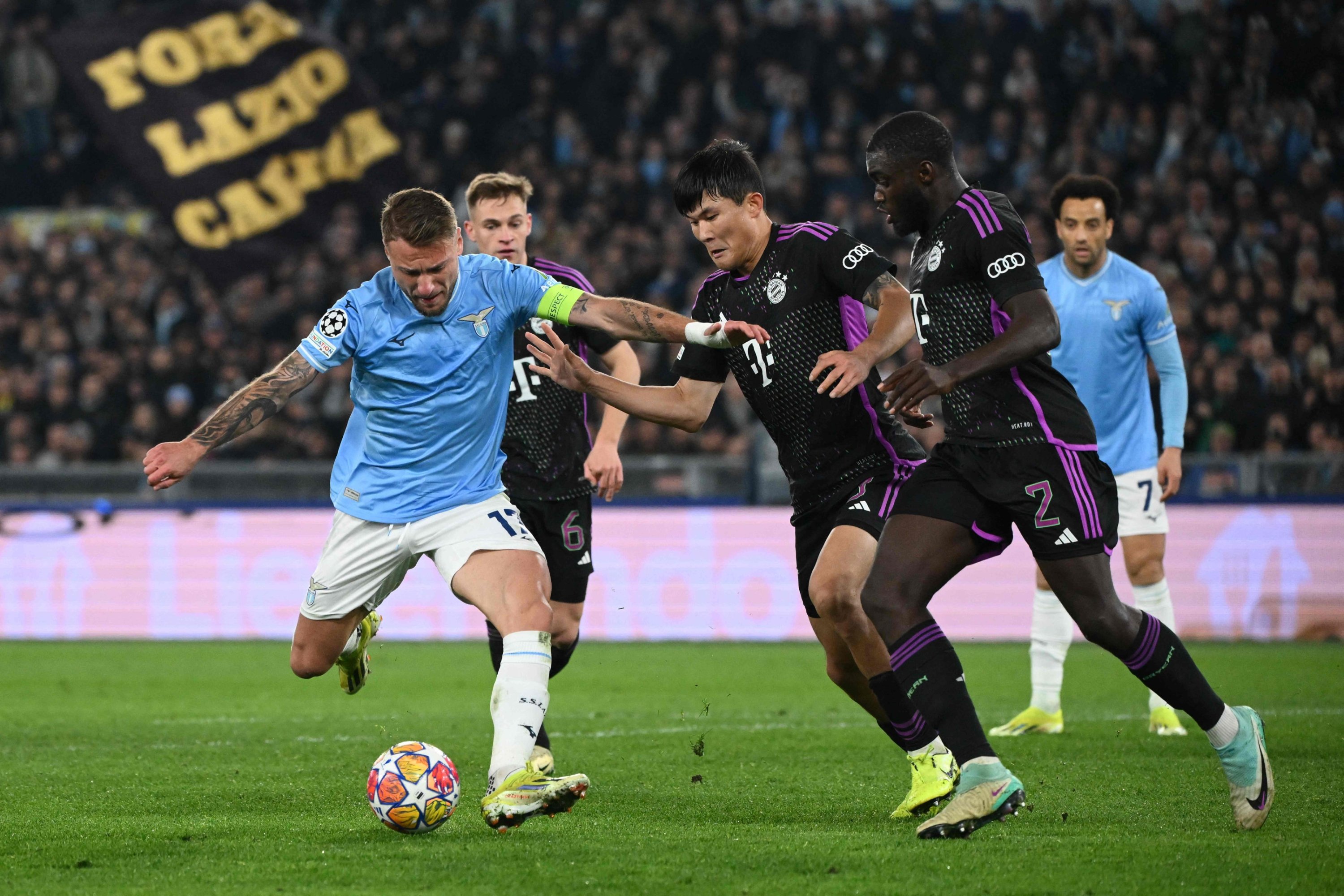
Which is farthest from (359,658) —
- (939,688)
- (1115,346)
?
(1115,346)

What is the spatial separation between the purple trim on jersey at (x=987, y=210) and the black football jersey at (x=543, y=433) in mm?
2078

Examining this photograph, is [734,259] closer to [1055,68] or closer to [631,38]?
[1055,68]

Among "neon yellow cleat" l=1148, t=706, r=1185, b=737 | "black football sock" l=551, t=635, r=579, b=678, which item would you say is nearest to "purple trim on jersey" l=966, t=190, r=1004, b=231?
"black football sock" l=551, t=635, r=579, b=678

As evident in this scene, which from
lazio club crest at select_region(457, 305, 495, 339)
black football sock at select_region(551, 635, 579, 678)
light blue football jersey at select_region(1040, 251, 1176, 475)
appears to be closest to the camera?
lazio club crest at select_region(457, 305, 495, 339)

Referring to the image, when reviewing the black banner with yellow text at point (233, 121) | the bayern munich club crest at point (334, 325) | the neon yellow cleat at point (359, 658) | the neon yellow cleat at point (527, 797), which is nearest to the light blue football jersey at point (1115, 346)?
the neon yellow cleat at point (359, 658)

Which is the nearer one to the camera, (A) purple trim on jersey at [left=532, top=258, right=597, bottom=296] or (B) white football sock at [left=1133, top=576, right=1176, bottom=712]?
(A) purple trim on jersey at [left=532, top=258, right=597, bottom=296]

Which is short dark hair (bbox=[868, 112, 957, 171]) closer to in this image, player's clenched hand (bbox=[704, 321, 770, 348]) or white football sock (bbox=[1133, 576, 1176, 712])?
player's clenched hand (bbox=[704, 321, 770, 348])

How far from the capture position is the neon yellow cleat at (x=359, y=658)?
20.5 feet

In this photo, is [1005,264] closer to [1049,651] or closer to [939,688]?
[939,688]

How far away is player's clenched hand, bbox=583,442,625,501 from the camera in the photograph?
20.3 feet

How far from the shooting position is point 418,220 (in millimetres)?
5258

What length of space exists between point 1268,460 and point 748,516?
4.29m

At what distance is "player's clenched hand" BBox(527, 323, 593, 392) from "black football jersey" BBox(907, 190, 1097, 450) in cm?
116

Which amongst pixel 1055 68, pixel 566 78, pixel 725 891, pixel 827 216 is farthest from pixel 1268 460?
pixel 566 78
